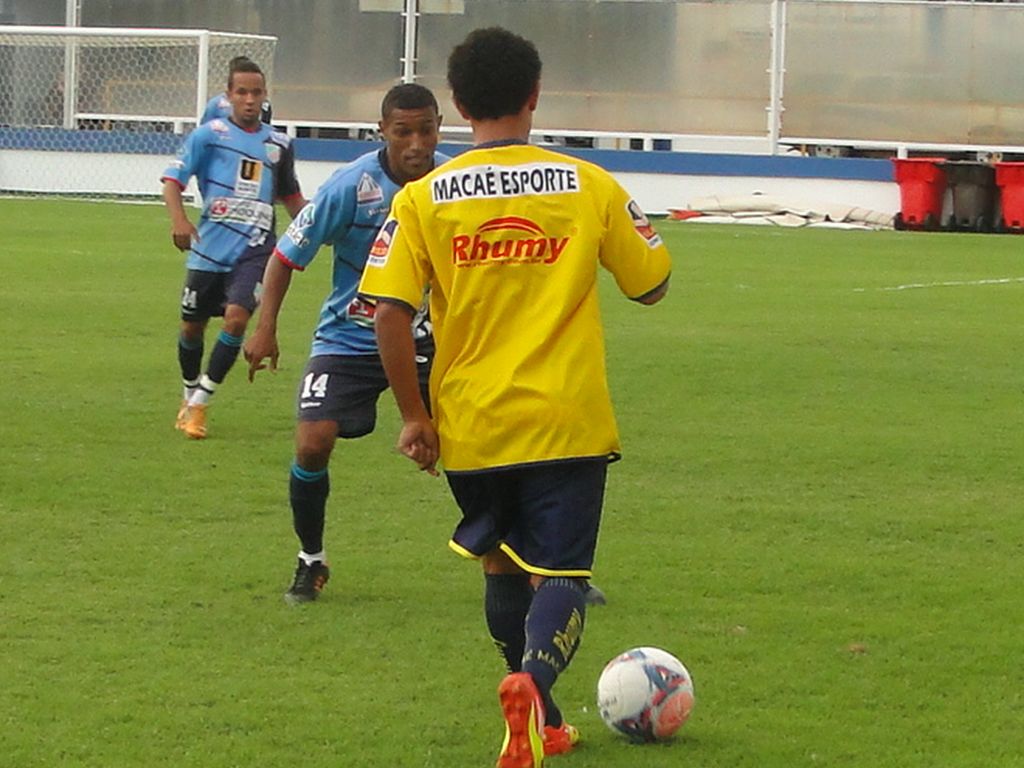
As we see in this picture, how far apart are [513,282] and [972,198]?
22.8 metres

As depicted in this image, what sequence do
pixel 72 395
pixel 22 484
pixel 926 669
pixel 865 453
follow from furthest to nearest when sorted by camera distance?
pixel 72 395 < pixel 865 453 < pixel 22 484 < pixel 926 669

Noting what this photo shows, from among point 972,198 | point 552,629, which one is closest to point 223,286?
point 552,629

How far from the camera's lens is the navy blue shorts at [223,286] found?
1008 centimetres

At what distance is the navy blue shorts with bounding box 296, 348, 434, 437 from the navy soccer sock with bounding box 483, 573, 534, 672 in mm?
1638

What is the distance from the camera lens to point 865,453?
9500 millimetres

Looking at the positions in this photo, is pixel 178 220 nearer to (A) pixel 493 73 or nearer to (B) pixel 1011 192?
(A) pixel 493 73

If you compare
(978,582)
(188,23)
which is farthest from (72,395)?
(188,23)

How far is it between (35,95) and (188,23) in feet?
9.08

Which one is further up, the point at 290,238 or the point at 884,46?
the point at 884,46

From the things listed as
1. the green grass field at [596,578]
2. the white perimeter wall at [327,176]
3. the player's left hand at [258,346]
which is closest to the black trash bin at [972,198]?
the white perimeter wall at [327,176]

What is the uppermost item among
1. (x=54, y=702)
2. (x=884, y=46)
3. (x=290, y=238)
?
(x=884, y=46)

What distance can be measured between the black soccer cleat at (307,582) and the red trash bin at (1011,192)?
20578 millimetres

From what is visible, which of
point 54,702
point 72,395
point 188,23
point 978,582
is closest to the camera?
point 54,702

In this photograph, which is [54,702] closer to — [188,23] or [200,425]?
[200,425]
